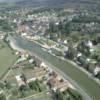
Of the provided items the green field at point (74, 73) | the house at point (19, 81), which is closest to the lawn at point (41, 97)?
the house at point (19, 81)

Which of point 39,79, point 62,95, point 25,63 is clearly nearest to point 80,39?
point 25,63

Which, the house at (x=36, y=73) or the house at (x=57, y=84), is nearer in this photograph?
the house at (x=57, y=84)

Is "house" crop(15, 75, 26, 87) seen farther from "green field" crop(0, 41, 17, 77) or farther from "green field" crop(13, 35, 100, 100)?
"green field" crop(13, 35, 100, 100)

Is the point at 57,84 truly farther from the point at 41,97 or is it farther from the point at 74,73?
the point at 74,73

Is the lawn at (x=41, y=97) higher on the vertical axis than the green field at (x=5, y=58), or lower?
higher

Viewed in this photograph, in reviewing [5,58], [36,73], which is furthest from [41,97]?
[5,58]

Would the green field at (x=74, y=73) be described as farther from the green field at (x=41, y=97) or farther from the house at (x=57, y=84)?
the green field at (x=41, y=97)

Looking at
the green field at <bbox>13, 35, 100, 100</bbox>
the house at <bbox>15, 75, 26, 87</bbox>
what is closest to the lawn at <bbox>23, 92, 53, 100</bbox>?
the house at <bbox>15, 75, 26, 87</bbox>
